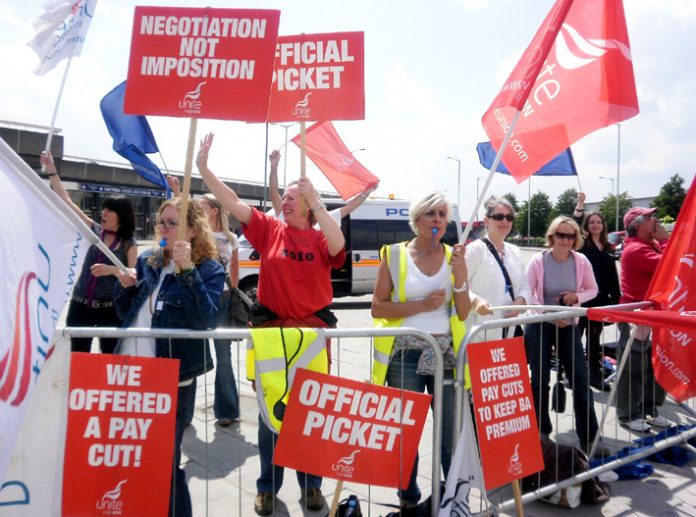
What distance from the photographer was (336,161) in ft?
20.7


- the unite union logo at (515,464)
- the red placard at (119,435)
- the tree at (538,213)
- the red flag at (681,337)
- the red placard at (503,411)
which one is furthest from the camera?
the tree at (538,213)

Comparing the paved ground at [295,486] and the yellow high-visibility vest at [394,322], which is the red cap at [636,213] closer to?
the paved ground at [295,486]

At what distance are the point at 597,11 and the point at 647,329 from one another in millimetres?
2569

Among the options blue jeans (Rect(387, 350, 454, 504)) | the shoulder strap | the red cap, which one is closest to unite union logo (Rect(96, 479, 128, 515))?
blue jeans (Rect(387, 350, 454, 504))

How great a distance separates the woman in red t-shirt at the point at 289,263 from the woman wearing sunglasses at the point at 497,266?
3.74ft

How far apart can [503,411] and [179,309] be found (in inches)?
69.0

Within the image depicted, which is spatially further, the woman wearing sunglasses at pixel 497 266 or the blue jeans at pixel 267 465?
the woman wearing sunglasses at pixel 497 266

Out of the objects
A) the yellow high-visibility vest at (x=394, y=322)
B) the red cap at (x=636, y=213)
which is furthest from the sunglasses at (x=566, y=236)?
the yellow high-visibility vest at (x=394, y=322)

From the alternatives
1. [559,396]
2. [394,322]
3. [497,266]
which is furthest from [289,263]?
[559,396]

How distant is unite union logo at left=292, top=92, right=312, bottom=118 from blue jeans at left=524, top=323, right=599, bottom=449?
2185mm

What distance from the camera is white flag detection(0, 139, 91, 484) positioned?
5.10 feet

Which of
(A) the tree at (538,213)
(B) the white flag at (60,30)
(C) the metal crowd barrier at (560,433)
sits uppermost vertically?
(A) the tree at (538,213)

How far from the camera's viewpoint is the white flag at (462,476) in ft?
9.11

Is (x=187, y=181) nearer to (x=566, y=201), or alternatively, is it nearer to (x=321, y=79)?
(x=321, y=79)
